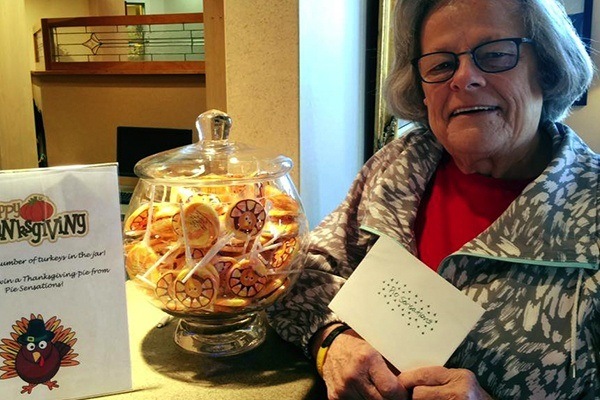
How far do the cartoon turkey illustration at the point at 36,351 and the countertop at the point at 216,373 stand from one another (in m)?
0.09

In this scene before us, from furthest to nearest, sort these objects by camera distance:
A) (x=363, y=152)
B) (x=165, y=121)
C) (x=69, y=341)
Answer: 1. (x=165, y=121)
2. (x=363, y=152)
3. (x=69, y=341)

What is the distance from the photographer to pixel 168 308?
0.84m

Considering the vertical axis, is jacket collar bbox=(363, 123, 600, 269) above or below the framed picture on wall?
below

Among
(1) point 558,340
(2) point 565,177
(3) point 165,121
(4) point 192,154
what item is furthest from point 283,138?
(3) point 165,121

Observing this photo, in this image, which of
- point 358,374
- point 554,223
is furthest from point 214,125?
point 554,223

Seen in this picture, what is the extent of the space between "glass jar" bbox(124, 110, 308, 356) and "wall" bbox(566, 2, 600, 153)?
9.19 ft

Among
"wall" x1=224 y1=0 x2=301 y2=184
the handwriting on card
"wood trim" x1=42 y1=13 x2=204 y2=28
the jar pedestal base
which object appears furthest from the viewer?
"wood trim" x1=42 y1=13 x2=204 y2=28

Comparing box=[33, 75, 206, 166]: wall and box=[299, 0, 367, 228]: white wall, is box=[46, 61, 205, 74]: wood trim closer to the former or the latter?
box=[33, 75, 206, 166]: wall

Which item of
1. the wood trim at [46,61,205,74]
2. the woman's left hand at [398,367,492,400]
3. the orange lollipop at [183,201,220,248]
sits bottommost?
the woman's left hand at [398,367,492,400]

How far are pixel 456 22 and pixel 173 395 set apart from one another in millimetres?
796

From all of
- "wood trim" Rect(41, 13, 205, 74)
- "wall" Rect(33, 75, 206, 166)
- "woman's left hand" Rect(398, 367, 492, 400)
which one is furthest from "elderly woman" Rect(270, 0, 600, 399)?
"wall" Rect(33, 75, 206, 166)

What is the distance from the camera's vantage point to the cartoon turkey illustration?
2.34ft

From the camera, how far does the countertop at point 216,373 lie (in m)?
0.81

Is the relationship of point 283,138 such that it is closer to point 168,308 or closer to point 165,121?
point 168,308
